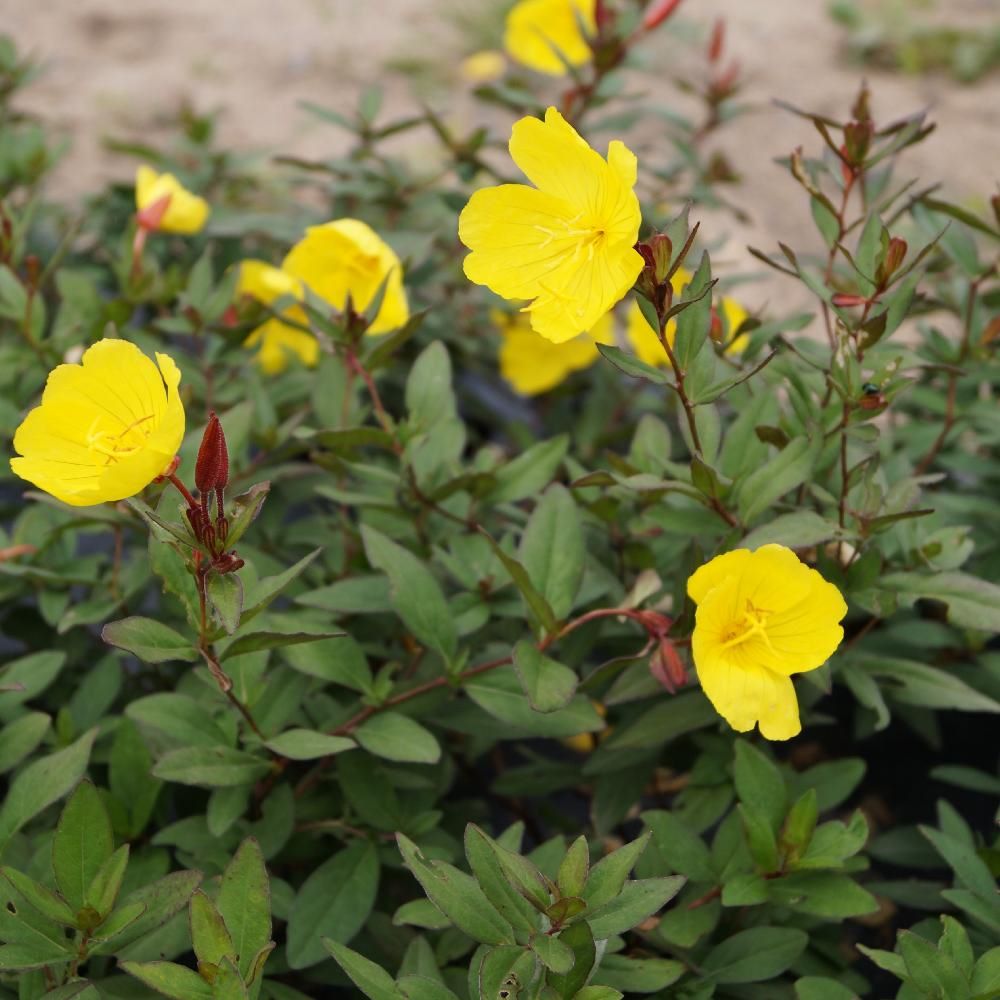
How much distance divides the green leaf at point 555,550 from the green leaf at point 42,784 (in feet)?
1.68

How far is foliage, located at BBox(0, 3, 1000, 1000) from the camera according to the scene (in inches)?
42.1

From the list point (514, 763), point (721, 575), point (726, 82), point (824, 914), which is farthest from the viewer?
point (726, 82)

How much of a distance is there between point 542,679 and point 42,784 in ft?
1.77

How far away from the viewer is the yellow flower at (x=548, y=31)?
2209 mm

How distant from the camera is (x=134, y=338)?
5.54 ft

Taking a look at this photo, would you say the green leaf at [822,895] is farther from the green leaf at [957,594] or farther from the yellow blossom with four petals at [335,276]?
the yellow blossom with four petals at [335,276]

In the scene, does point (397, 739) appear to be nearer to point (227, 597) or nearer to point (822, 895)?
point (227, 597)

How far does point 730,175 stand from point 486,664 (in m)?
1.41

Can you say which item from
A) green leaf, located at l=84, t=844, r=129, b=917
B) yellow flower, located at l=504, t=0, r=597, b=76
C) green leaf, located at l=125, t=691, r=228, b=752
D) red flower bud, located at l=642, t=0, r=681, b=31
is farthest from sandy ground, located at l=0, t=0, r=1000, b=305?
green leaf, located at l=84, t=844, r=129, b=917

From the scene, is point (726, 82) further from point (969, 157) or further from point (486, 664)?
point (969, 157)

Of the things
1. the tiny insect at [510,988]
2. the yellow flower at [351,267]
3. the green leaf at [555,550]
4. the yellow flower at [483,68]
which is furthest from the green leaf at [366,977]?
the yellow flower at [483,68]

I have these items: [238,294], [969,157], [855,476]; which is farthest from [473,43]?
[855,476]

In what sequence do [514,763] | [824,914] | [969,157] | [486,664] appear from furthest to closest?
[969,157] → [514,763] → [486,664] → [824,914]

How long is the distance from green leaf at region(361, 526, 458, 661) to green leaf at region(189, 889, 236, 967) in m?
0.40
